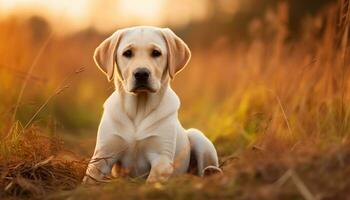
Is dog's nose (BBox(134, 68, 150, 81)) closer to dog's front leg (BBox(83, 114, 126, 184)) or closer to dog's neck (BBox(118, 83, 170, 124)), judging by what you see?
dog's neck (BBox(118, 83, 170, 124))

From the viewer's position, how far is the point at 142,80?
5.43m

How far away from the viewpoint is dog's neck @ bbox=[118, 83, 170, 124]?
5.73 metres

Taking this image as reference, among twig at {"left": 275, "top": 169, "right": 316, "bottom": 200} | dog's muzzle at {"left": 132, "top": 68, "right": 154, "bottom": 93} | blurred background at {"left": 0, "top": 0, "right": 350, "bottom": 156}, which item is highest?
dog's muzzle at {"left": 132, "top": 68, "right": 154, "bottom": 93}

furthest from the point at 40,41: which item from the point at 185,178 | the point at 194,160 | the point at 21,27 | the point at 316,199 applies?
the point at 316,199

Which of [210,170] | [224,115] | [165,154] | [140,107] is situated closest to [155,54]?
[140,107]

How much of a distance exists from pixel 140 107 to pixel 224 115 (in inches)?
135

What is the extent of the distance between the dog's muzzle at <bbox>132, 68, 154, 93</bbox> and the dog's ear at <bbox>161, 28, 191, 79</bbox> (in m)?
0.34

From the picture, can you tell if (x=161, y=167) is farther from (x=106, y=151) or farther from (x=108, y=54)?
(x=108, y=54)

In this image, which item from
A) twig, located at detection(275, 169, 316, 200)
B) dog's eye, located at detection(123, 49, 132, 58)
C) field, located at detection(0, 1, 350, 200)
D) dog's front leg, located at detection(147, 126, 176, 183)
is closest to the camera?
twig, located at detection(275, 169, 316, 200)

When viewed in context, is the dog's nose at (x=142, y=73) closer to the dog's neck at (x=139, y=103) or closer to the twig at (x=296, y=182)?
the dog's neck at (x=139, y=103)

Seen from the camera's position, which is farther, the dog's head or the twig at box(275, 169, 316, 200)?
the dog's head

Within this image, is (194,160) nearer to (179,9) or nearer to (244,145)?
(244,145)

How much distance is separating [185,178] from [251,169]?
54 cm

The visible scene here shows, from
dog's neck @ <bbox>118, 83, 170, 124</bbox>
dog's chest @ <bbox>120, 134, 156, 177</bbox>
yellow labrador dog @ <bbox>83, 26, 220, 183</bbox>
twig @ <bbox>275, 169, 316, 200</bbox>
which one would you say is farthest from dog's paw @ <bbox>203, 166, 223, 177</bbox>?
twig @ <bbox>275, 169, 316, 200</bbox>
